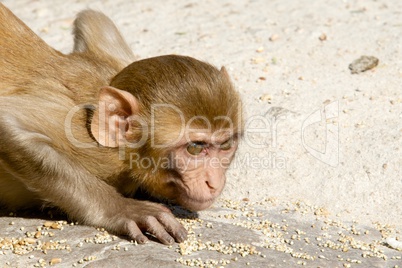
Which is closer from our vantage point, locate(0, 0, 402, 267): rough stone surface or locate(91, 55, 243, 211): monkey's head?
locate(0, 0, 402, 267): rough stone surface

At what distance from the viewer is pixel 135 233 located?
5594 millimetres

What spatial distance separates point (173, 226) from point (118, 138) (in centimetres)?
95

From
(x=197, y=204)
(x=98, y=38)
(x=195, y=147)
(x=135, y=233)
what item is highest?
(x=98, y=38)

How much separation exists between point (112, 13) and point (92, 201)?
249 inches

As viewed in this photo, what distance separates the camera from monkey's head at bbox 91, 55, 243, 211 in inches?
228

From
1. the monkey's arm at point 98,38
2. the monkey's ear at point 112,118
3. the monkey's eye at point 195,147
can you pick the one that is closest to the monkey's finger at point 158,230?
the monkey's eye at point 195,147

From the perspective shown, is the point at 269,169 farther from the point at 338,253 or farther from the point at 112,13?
the point at 112,13

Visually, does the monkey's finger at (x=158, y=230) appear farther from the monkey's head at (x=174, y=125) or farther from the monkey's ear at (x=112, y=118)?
the monkey's ear at (x=112, y=118)

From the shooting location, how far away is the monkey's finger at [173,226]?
5.59m

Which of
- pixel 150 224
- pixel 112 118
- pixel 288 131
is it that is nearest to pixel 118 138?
pixel 112 118

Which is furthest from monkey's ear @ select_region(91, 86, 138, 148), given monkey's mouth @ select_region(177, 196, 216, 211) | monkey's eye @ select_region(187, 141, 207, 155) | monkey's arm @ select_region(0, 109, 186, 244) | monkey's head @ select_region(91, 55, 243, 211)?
monkey's mouth @ select_region(177, 196, 216, 211)

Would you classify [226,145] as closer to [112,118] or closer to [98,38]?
[112,118]

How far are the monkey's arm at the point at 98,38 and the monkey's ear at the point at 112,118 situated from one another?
5.20 ft

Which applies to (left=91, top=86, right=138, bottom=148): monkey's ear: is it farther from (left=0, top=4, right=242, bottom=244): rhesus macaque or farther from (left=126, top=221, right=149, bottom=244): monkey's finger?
(left=126, top=221, right=149, bottom=244): monkey's finger
